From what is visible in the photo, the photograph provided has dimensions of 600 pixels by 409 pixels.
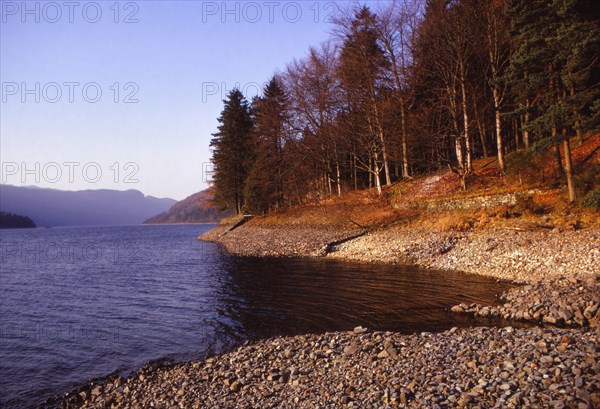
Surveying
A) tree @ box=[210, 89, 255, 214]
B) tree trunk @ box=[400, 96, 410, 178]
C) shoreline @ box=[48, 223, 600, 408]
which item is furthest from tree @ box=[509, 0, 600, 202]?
tree @ box=[210, 89, 255, 214]

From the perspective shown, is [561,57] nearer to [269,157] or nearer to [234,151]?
[269,157]

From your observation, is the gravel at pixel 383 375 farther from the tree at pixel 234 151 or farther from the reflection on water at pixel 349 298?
the tree at pixel 234 151

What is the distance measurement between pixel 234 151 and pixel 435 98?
101 ft

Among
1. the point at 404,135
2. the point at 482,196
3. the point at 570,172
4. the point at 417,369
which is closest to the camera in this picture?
the point at 417,369

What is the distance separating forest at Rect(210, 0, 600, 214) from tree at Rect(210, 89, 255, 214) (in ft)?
14.8

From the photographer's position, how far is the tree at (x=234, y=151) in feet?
184

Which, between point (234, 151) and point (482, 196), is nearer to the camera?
point (482, 196)

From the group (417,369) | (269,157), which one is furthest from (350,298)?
(269,157)

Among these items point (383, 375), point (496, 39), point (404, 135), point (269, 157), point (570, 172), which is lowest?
point (383, 375)

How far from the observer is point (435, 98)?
3475cm

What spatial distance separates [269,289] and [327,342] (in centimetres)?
920


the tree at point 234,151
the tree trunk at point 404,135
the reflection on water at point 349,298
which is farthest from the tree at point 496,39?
the tree at point 234,151

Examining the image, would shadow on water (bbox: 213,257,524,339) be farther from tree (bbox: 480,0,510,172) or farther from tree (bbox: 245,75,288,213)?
tree (bbox: 245,75,288,213)

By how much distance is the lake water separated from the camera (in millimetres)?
11797
